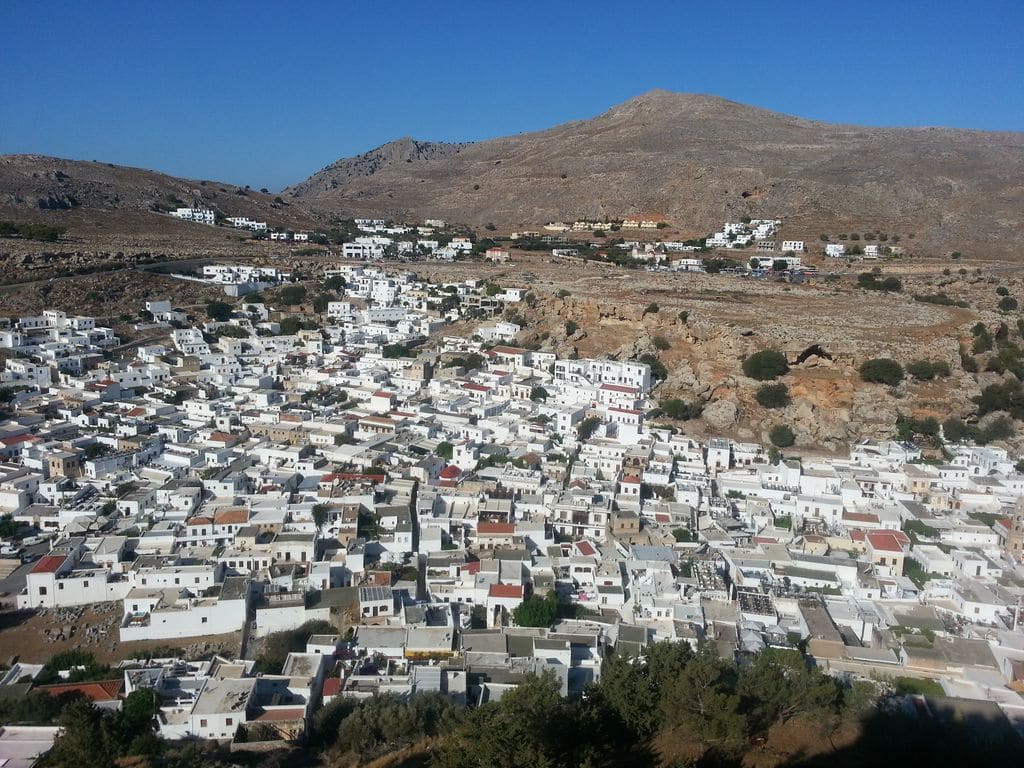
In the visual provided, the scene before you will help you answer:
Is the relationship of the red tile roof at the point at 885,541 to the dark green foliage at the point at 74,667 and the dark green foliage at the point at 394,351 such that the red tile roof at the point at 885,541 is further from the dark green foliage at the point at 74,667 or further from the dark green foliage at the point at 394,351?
the dark green foliage at the point at 394,351

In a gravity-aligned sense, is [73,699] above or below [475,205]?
below

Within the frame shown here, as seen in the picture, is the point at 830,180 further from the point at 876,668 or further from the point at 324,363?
the point at 876,668

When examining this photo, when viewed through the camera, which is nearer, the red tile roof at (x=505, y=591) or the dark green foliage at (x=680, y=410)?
the red tile roof at (x=505, y=591)

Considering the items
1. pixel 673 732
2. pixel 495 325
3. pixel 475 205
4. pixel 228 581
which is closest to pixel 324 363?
pixel 495 325

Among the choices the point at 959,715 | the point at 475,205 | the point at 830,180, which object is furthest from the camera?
the point at 475,205

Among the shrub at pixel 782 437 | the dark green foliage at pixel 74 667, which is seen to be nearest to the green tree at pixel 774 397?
the shrub at pixel 782 437

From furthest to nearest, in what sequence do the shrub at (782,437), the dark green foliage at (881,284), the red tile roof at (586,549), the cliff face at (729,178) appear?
the cliff face at (729,178)
the dark green foliage at (881,284)
the shrub at (782,437)
the red tile roof at (586,549)

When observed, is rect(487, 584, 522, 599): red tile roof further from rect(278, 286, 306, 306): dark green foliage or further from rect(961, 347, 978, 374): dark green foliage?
rect(278, 286, 306, 306): dark green foliage
